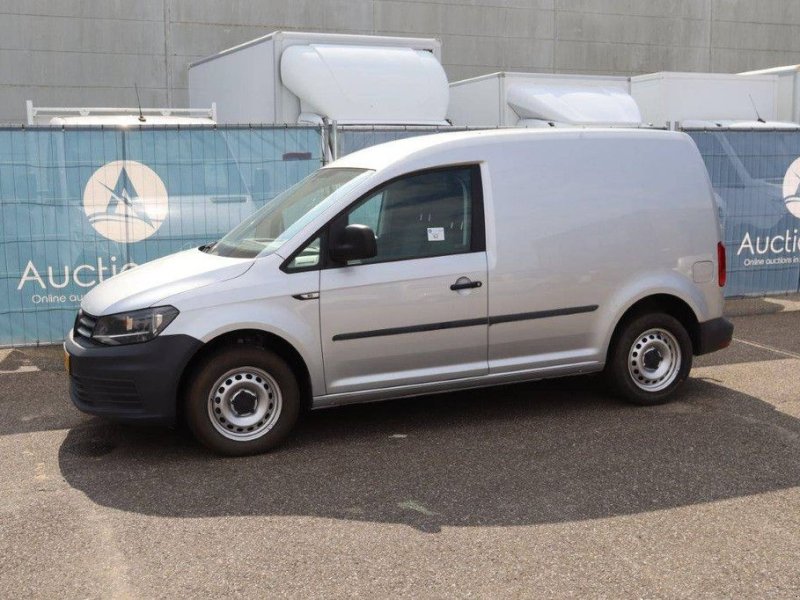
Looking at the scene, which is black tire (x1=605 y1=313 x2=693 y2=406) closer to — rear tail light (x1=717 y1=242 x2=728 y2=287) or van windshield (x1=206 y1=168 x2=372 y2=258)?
rear tail light (x1=717 y1=242 x2=728 y2=287)

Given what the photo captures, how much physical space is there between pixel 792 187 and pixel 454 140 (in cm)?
612

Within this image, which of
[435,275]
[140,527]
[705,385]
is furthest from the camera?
[705,385]

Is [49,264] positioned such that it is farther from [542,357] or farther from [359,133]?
[542,357]

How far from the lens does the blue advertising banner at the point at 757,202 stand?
33.8ft

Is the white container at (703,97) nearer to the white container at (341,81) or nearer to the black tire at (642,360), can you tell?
the white container at (341,81)

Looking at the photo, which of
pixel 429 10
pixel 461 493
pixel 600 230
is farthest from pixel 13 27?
pixel 461 493

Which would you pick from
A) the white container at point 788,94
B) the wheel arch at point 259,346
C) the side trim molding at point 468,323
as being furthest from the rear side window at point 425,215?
the white container at point 788,94

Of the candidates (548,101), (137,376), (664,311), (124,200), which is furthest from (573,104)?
(137,376)

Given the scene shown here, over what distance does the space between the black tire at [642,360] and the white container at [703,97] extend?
21.2 ft

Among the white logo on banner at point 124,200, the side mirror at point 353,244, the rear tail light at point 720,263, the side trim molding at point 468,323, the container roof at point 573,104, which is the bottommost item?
the side trim molding at point 468,323

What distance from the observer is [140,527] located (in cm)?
457

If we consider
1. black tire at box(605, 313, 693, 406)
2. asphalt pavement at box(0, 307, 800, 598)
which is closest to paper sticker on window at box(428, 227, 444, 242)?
asphalt pavement at box(0, 307, 800, 598)

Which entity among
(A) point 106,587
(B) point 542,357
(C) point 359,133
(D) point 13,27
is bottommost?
(A) point 106,587

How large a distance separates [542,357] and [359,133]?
384 cm
